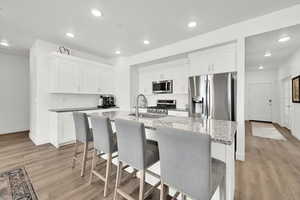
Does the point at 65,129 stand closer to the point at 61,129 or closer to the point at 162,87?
the point at 61,129

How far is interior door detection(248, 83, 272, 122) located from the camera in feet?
21.4

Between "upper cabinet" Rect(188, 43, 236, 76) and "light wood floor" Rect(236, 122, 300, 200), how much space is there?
6.30 ft

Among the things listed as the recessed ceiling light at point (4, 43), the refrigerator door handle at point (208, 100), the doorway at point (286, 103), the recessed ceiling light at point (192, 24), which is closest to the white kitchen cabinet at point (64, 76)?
the recessed ceiling light at point (4, 43)

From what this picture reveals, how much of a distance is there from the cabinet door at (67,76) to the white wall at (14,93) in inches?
99.1

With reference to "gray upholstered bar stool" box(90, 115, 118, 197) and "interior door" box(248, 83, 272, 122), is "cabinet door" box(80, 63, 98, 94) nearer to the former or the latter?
"gray upholstered bar stool" box(90, 115, 118, 197)

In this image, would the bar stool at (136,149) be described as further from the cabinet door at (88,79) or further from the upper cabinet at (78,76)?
the cabinet door at (88,79)

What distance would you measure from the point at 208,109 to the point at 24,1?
3.89 metres

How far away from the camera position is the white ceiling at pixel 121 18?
7.04 ft

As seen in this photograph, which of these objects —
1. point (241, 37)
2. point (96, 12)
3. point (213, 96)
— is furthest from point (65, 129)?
point (241, 37)

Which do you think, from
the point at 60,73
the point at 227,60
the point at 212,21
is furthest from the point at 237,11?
the point at 60,73

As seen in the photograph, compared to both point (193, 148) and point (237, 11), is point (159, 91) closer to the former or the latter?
point (237, 11)

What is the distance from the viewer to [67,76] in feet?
12.3

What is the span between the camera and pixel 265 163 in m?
2.55

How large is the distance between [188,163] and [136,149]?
0.57m
